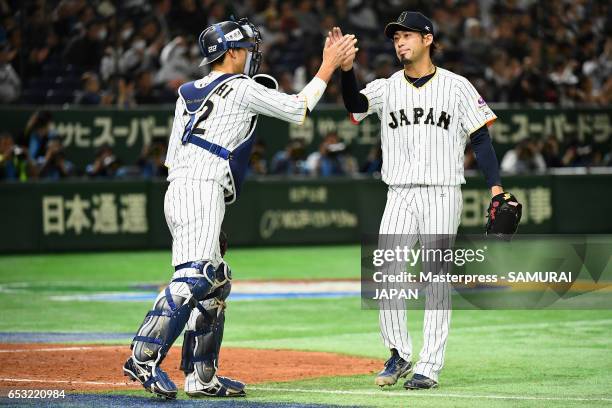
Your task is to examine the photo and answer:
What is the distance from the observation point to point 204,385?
22.6 ft

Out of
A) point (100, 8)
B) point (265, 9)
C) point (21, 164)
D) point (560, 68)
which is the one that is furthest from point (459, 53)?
point (21, 164)

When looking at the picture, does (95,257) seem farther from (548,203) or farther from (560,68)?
(560,68)

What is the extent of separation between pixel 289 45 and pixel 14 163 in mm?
5517

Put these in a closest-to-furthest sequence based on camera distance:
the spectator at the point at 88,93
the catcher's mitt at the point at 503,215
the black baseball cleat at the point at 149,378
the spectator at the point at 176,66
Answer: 1. the black baseball cleat at the point at 149,378
2. the catcher's mitt at the point at 503,215
3. the spectator at the point at 88,93
4. the spectator at the point at 176,66

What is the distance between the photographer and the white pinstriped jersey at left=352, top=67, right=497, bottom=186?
7.16 m

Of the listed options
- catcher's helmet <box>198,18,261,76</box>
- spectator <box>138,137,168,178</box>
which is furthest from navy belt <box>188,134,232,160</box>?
spectator <box>138,137,168,178</box>

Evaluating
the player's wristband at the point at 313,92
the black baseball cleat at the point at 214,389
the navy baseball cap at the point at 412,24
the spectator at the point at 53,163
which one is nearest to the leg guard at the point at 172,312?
the black baseball cleat at the point at 214,389

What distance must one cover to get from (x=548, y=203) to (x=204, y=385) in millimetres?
14467

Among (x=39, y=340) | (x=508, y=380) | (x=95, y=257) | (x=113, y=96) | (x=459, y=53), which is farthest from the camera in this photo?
(x=459, y=53)

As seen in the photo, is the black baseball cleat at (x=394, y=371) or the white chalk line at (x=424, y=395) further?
the black baseball cleat at (x=394, y=371)

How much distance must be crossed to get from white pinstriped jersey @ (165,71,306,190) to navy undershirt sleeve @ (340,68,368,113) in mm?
561

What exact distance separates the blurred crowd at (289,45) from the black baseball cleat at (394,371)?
12.0 m

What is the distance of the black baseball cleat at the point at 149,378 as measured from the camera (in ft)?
21.3

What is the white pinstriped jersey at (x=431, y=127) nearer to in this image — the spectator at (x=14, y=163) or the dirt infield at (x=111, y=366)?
the dirt infield at (x=111, y=366)
